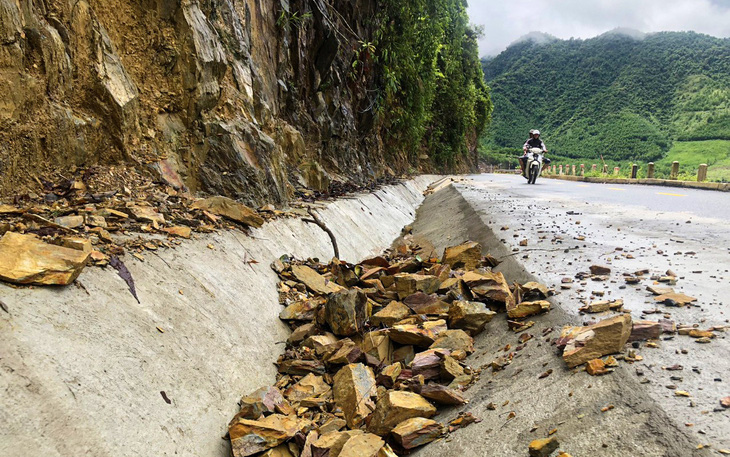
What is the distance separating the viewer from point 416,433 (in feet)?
6.89

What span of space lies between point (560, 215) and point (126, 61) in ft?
19.2

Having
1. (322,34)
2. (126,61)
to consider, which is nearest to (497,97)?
(322,34)

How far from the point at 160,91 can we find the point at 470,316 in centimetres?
360

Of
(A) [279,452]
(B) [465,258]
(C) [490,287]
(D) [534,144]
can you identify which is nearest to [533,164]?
(D) [534,144]

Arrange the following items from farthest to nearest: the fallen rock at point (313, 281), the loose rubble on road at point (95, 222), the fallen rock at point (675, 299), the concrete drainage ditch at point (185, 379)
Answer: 1. the fallen rock at point (313, 281)
2. the fallen rock at point (675, 299)
3. the loose rubble on road at point (95, 222)
4. the concrete drainage ditch at point (185, 379)

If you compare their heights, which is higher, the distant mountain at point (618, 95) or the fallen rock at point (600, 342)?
the distant mountain at point (618, 95)

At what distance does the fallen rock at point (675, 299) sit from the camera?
2.54 meters

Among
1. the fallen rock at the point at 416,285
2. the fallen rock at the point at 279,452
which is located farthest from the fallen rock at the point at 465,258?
the fallen rock at the point at 279,452

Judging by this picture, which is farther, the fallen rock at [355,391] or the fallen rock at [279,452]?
the fallen rock at [355,391]

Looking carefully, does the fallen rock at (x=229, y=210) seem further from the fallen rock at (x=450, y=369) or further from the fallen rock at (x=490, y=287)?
the fallen rock at (x=450, y=369)

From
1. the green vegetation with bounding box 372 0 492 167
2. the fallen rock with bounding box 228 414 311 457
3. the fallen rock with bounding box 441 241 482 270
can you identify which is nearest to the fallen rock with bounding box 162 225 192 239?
the fallen rock with bounding box 228 414 311 457

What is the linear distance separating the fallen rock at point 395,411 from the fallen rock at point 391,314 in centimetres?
104

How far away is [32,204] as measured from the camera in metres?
2.77

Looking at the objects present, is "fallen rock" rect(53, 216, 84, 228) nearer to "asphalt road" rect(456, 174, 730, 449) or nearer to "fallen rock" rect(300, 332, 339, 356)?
"fallen rock" rect(300, 332, 339, 356)
